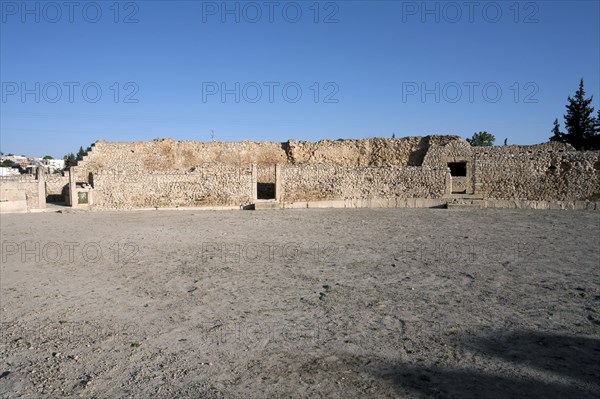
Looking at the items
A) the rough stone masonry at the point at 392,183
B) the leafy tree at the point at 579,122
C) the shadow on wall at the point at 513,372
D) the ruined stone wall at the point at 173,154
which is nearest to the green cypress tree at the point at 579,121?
the leafy tree at the point at 579,122

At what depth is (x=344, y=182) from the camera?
21.0 meters

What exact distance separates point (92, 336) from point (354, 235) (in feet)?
24.6

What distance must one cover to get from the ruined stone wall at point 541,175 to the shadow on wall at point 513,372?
55.5 ft

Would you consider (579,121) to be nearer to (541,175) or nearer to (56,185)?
(541,175)

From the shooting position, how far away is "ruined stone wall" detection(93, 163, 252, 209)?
19.8 meters

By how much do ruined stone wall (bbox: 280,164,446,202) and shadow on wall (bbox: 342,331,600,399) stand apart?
16704 millimetres

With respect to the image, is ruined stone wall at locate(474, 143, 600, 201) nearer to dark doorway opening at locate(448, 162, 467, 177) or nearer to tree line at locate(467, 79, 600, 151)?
dark doorway opening at locate(448, 162, 467, 177)

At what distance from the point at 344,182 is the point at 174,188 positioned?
26.7ft

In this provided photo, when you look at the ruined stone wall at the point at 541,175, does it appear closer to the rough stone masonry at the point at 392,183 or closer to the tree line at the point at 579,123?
the rough stone masonry at the point at 392,183

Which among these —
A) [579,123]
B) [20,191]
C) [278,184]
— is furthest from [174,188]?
[579,123]

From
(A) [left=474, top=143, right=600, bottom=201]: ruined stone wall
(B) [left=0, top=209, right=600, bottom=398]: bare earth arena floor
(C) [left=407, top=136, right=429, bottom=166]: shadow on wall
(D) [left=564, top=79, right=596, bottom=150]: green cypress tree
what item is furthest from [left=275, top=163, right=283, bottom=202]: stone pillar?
(D) [left=564, top=79, right=596, bottom=150]: green cypress tree

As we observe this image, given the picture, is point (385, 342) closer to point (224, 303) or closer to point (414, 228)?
point (224, 303)

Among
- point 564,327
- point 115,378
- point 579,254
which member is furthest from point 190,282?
point 579,254

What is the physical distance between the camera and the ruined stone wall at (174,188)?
19797 millimetres
